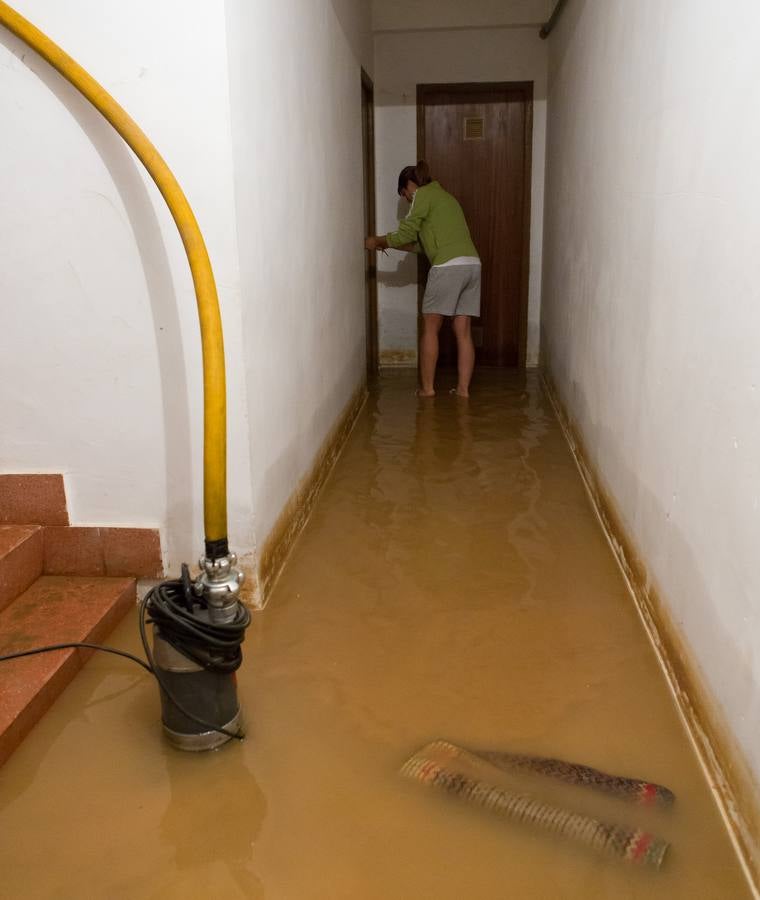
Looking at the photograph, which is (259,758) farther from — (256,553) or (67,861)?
(256,553)

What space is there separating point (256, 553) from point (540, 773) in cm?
112

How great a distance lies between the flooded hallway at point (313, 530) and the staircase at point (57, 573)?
0.04 feet

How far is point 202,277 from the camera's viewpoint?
184 centimetres

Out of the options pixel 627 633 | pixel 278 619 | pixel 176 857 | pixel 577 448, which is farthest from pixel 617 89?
pixel 176 857

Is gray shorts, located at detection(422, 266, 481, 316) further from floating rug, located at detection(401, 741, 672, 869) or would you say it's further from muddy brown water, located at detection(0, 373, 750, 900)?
floating rug, located at detection(401, 741, 672, 869)

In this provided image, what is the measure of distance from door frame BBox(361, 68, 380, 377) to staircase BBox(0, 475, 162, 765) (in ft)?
11.4

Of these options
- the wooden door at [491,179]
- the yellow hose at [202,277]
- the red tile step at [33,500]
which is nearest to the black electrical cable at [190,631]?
the yellow hose at [202,277]

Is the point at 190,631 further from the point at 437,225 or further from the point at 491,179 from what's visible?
the point at 491,179

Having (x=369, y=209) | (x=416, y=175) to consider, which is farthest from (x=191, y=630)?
(x=369, y=209)

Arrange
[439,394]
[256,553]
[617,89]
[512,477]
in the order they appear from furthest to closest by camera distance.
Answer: [439,394] < [512,477] < [617,89] < [256,553]

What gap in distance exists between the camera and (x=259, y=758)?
1.80m

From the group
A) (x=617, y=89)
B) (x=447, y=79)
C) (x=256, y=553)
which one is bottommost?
(x=256, y=553)

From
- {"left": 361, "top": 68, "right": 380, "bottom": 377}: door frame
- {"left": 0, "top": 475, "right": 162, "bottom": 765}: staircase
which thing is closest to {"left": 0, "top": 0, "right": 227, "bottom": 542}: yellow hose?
{"left": 0, "top": 475, "right": 162, "bottom": 765}: staircase

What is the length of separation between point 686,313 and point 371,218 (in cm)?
400
